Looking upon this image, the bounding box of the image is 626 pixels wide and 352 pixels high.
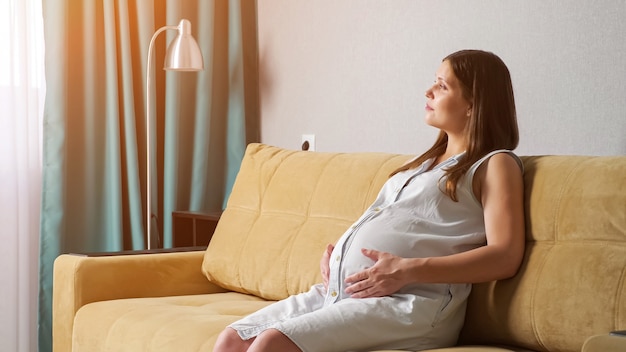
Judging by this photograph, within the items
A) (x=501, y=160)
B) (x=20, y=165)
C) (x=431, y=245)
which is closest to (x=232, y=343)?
(x=431, y=245)

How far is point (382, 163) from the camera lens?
94.3 inches

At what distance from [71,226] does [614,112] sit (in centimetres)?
213

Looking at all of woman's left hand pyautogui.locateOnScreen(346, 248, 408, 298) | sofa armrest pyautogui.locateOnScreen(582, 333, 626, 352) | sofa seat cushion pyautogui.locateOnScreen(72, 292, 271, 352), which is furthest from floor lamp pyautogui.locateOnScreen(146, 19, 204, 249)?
sofa armrest pyautogui.locateOnScreen(582, 333, 626, 352)

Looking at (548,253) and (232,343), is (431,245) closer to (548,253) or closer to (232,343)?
(548,253)

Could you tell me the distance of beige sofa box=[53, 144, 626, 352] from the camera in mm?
1726

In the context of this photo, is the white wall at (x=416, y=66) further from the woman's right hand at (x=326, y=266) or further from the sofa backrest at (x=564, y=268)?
the woman's right hand at (x=326, y=266)

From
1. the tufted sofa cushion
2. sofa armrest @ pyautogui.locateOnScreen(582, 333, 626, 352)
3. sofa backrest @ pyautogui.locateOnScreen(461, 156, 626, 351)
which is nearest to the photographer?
sofa armrest @ pyautogui.locateOnScreen(582, 333, 626, 352)

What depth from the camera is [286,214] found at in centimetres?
262

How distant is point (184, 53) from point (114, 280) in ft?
3.43

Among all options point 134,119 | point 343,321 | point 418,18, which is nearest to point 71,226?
point 134,119

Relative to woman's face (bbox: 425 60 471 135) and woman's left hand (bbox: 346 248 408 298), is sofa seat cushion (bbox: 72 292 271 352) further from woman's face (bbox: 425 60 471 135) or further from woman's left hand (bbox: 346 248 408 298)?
woman's face (bbox: 425 60 471 135)

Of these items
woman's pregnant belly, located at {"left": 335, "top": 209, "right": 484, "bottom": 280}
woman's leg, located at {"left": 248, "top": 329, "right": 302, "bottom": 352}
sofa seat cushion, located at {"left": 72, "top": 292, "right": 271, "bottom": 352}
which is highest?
woman's pregnant belly, located at {"left": 335, "top": 209, "right": 484, "bottom": 280}

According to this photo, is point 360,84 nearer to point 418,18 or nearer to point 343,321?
point 418,18

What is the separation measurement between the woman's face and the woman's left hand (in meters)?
0.37
